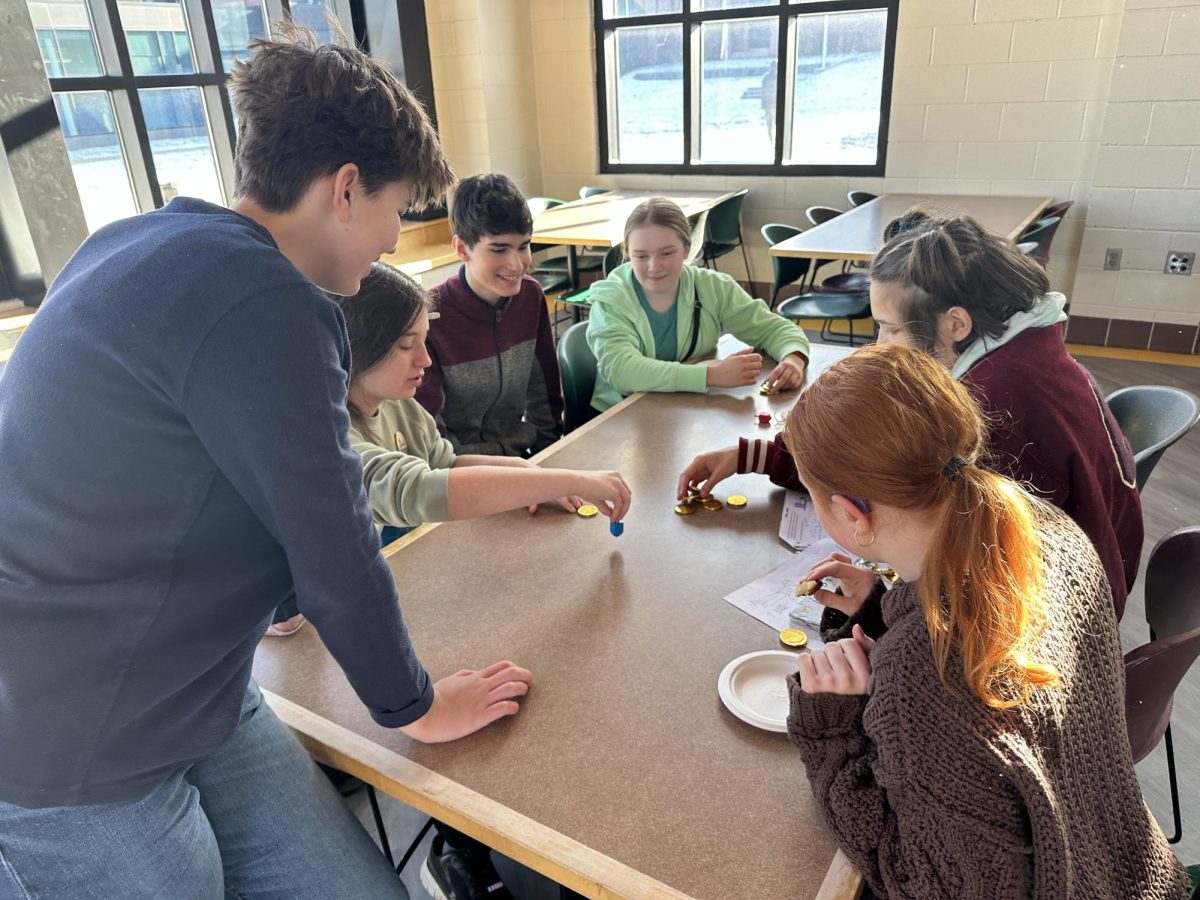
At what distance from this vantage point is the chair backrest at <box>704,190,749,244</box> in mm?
5141

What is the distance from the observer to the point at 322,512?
79 centimetres

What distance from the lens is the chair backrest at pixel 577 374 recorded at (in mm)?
2314

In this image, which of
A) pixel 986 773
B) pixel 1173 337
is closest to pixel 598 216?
pixel 1173 337

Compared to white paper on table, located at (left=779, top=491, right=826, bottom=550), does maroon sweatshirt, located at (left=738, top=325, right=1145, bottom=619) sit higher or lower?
higher

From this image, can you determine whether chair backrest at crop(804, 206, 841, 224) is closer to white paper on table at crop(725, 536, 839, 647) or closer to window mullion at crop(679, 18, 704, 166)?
window mullion at crop(679, 18, 704, 166)

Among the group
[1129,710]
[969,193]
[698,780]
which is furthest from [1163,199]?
[698,780]

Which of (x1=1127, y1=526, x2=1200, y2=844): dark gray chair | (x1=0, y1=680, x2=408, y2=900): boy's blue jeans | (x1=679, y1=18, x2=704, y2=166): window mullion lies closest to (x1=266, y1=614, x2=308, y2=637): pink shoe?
(x1=0, y1=680, x2=408, y2=900): boy's blue jeans

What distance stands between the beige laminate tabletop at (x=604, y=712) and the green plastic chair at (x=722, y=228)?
3.86 metres

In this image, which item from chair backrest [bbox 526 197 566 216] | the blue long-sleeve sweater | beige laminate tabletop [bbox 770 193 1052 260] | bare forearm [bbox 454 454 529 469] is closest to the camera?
the blue long-sleeve sweater

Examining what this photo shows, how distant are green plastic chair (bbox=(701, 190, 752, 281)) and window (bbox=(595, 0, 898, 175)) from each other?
20.0 inches

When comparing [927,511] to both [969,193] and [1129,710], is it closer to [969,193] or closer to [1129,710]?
[1129,710]

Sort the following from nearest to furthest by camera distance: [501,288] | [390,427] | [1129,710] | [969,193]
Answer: [1129,710] < [390,427] < [501,288] < [969,193]

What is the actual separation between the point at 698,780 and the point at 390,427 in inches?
37.6

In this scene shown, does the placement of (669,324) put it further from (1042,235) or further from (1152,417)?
(1042,235)
